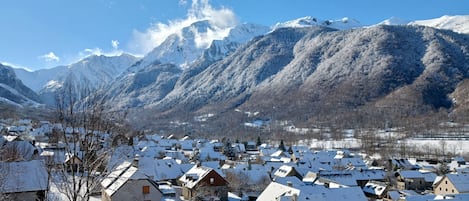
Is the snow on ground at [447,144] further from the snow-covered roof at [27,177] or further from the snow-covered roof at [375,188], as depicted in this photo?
the snow-covered roof at [27,177]

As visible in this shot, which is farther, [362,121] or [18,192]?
[362,121]

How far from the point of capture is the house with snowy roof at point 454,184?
53000 mm

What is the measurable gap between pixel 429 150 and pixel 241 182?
258ft

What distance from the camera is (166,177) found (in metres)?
50.5

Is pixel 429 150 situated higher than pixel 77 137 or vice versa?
pixel 77 137

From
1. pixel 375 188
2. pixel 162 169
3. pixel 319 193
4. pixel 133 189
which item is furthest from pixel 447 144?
pixel 133 189

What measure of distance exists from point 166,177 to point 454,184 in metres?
35.7

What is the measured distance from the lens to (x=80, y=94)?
434 inches

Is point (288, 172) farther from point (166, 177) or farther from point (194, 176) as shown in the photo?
point (166, 177)

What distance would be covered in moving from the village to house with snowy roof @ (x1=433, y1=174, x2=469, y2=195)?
112mm

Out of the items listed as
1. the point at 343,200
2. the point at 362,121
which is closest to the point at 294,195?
the point at 343,200

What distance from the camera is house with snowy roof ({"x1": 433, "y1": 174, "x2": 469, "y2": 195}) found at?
53000mm

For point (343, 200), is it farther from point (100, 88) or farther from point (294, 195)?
point (100, 88)

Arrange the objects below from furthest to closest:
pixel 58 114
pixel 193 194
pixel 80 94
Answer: pixel 193 194
pixel 80 94
pixel 58 114
